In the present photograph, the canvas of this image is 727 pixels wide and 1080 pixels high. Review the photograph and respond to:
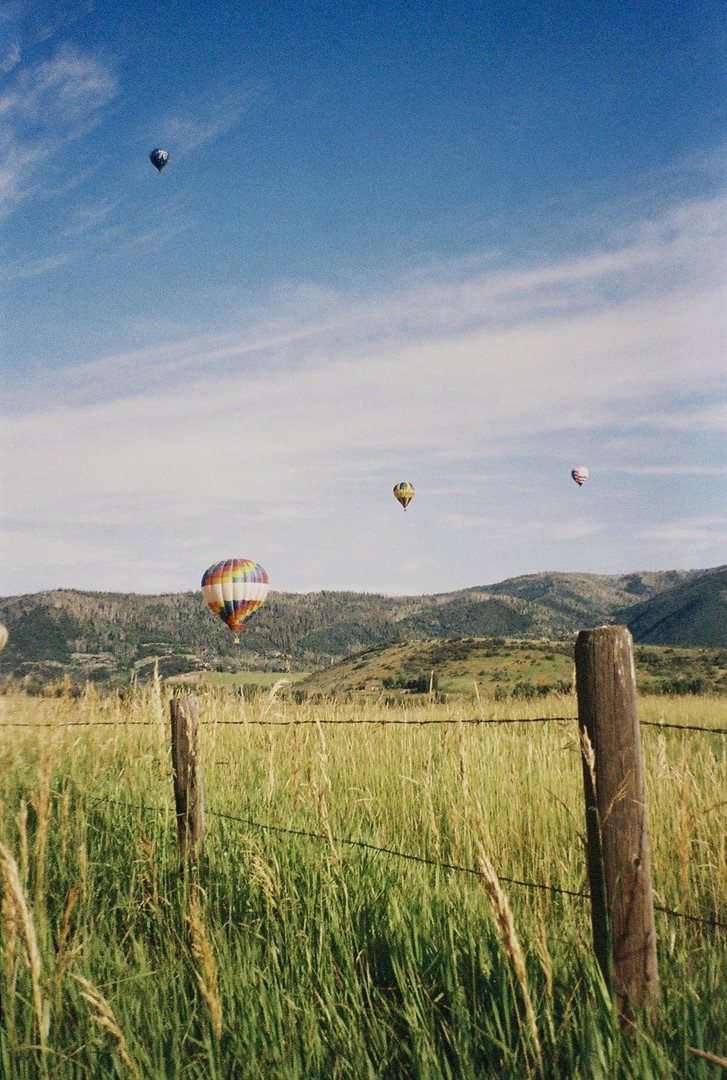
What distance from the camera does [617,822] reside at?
7.28ft

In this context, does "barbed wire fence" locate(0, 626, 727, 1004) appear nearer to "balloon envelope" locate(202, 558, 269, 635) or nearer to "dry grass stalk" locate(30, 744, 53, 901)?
"dry grass stalk" locate(30, 744, 53, 901)

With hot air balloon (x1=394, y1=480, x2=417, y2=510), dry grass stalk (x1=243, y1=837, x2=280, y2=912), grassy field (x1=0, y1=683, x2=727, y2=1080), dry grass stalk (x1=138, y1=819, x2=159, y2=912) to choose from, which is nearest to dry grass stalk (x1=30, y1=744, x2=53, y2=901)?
grassy field (x1=0, y1=683, x2=727, y2=1080)

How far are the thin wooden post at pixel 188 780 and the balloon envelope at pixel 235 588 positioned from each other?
35919mm

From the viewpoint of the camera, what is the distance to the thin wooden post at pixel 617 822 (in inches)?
84.8

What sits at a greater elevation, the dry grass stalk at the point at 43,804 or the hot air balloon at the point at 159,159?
the hot air balloon at the point at 159,159

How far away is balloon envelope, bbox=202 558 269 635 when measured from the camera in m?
40.1

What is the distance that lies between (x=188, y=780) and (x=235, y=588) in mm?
36475

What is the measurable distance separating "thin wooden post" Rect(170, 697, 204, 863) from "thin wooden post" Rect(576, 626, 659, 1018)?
228 cm

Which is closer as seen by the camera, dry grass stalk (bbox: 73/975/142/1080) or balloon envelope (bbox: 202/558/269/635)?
dry grass stalk (bbox: 73/975/142/1080)

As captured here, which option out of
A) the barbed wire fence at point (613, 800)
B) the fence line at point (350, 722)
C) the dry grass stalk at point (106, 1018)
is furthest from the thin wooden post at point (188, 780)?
the barbed wire fence at point (613, 800)

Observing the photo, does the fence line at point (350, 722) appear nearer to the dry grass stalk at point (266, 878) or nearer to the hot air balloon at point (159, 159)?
the dry grass stalk at point (266, 878)

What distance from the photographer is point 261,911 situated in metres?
3.26

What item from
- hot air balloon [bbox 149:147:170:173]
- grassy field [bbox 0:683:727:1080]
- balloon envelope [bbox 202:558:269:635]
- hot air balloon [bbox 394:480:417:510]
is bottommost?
grassy field [bbox 0:683:727:1080]

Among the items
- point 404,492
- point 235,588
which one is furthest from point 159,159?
point 404,492
